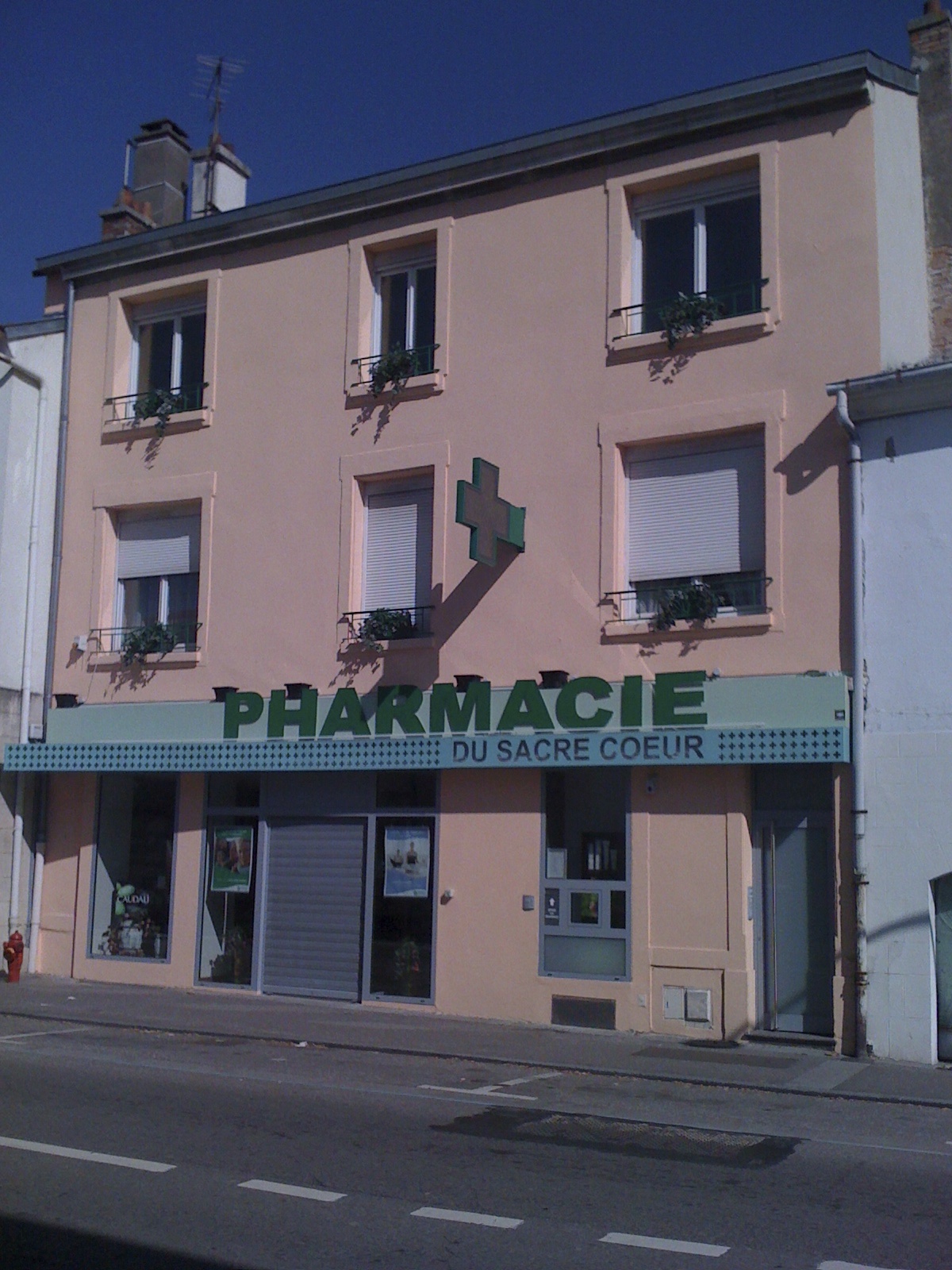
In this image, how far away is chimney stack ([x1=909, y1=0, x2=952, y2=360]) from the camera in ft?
48.9

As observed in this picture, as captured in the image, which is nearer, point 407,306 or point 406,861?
point 406,861

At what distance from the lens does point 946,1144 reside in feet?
28.7

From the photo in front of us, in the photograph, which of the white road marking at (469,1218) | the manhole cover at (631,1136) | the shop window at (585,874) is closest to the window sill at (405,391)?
the shop window at (585,874)

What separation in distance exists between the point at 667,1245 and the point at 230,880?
11.2m

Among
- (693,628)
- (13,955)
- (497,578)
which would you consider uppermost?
(497,578)

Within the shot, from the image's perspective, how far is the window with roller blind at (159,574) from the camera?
58.1 feet

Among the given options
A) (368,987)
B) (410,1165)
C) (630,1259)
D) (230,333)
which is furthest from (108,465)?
(630,1259)

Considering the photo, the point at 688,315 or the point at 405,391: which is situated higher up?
the point at 688,315

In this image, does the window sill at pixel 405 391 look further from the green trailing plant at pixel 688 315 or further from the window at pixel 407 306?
the green trailing plant at pixel 688 315

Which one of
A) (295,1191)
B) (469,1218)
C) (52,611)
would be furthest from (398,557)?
(469,1218)

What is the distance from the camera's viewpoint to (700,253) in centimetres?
1488

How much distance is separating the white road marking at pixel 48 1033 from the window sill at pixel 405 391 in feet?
26.1

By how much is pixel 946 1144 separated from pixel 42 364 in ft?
50.2

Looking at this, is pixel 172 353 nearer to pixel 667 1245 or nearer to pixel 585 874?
pixel 585 874
